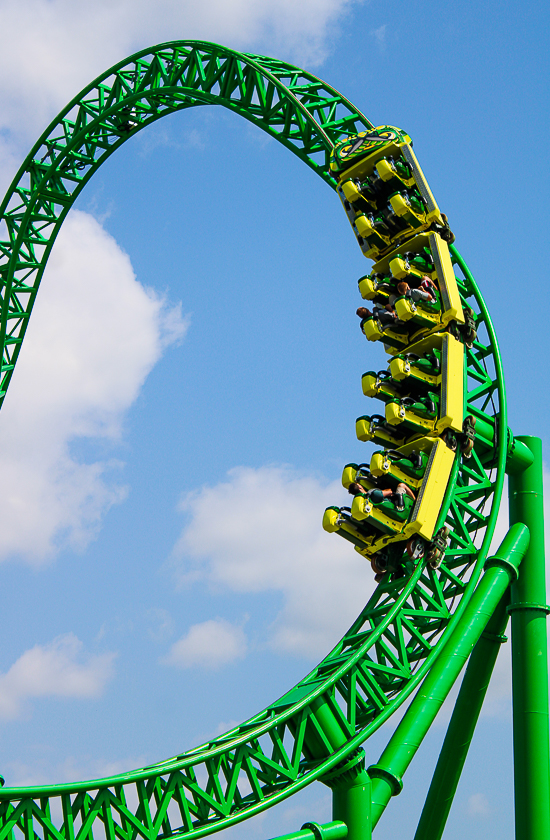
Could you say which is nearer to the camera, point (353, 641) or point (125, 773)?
point (125, 773)

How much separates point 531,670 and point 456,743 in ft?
4.25

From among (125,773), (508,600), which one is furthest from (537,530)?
(125,773)

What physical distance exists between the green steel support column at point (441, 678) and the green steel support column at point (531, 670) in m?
0.38

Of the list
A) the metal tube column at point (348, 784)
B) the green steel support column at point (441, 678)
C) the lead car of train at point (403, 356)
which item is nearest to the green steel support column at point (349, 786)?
the metal tube column at point (348, 784)

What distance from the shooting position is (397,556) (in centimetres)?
1203

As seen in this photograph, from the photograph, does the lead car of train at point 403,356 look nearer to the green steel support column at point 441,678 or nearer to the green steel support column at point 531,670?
the green steel support column at point 441,678

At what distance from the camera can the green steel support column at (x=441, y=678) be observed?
10797 mm

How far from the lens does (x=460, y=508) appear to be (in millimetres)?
12125

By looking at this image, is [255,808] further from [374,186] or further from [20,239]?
[20,239]

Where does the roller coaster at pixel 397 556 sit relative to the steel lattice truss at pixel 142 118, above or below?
below

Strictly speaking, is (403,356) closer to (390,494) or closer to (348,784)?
(390,494)

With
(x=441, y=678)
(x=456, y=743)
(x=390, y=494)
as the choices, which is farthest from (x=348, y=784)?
(x=390, y=494)

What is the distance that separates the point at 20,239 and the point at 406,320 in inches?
373

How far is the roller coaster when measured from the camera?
397 inches
